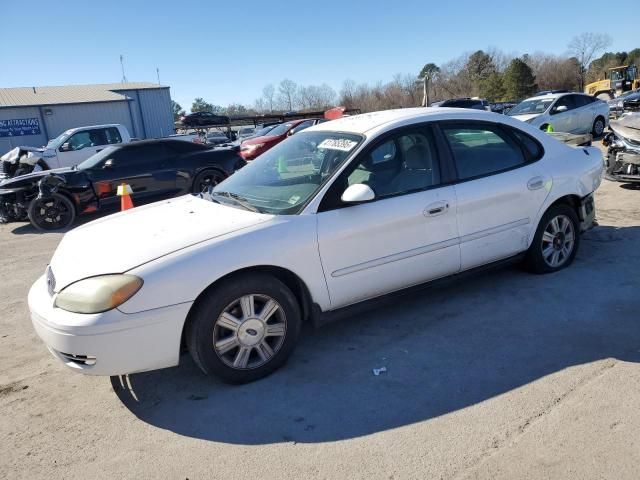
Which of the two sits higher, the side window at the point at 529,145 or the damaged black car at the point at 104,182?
the side window at the point at 529,145

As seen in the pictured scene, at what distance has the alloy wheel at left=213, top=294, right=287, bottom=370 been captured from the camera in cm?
312

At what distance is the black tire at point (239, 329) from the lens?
9.95ft

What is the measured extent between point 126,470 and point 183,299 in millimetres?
935

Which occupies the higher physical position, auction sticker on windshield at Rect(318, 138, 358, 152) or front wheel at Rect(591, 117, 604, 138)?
auction sticker on windshield at Rect(318, 138, 358, 152)

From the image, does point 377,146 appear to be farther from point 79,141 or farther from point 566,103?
point 566,103

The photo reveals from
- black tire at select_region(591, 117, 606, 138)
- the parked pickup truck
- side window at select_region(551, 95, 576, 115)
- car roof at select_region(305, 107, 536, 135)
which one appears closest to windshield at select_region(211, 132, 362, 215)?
car roof at select_region(305, 107, 536, 135)

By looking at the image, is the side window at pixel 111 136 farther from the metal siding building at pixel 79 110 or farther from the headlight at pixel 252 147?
the metal siding building at pixel 79 110

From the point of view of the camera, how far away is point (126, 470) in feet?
8.35

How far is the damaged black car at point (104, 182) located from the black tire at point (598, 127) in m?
12.7

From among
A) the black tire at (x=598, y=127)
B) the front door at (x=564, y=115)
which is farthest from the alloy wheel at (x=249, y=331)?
the black tire at (x=598, y=127)

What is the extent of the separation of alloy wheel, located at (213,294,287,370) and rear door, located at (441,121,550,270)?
5.44 ft

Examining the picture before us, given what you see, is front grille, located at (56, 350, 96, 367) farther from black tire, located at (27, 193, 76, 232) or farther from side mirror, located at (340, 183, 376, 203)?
black tire, located at (27, 193, 76, 232)

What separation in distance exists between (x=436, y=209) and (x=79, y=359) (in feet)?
8.64

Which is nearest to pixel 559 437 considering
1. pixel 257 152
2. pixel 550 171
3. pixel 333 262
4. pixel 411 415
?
pixel 411 415
